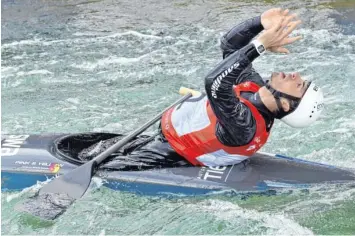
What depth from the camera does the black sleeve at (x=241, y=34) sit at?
14.8 ft

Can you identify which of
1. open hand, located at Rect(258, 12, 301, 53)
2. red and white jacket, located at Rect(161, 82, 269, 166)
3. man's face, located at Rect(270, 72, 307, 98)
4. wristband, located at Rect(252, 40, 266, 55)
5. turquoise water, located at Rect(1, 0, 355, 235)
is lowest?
turquoise water, located at Rect(1, 0, 355, 235)

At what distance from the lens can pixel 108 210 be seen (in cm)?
463

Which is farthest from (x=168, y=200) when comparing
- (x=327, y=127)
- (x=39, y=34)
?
(x=39, y=34)

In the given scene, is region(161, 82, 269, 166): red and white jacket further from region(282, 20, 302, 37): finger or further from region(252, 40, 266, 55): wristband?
region(282, 20, 302, 37): finger

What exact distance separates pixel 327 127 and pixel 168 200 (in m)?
2.18

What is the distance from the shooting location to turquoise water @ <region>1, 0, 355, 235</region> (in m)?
4.51

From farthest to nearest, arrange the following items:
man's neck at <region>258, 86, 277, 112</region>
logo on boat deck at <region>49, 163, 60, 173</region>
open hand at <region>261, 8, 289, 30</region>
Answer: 1. logo on boat deck at <region>49, 163, 60, 173</region>
2. man's neck at <region>258, 86, 277, 112</region>
3. open hand at <region>261, 8, 289, 30</region>

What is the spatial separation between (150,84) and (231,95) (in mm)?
3585

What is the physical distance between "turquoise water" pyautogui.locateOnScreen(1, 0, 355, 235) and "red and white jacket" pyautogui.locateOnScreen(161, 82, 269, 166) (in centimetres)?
31

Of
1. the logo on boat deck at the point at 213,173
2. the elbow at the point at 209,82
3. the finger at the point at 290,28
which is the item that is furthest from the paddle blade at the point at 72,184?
the finger at the point at 290,28

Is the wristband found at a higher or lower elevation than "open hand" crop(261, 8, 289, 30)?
lower

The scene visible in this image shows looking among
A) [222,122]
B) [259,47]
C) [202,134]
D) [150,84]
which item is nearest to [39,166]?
[202,134]

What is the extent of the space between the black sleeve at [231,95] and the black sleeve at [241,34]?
0.54m

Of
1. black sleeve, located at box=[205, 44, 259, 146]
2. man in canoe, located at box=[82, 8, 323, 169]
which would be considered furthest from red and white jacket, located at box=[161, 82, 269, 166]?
black sleeve, located at box=[205, 44, 259, 146]
